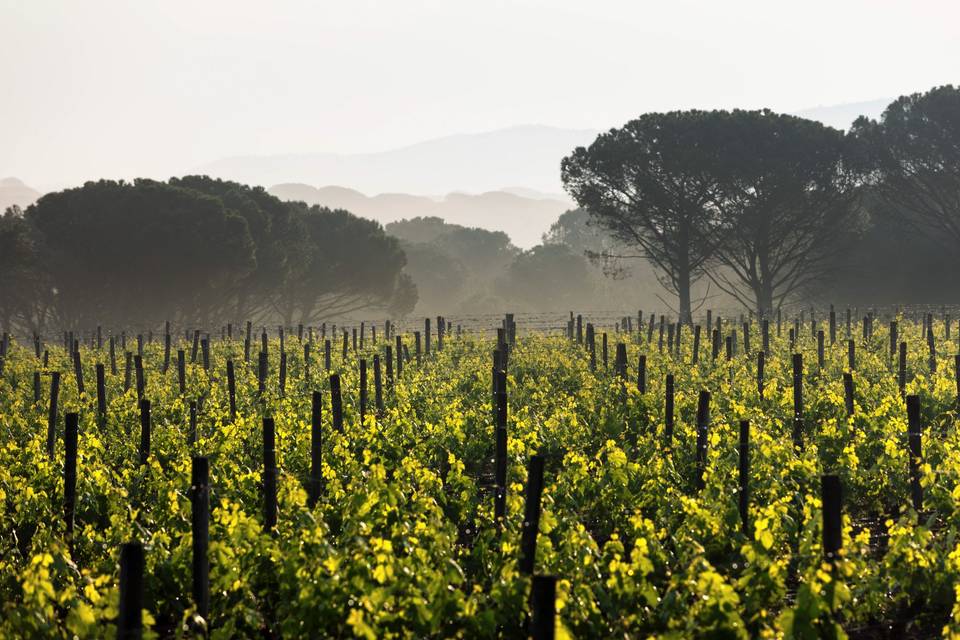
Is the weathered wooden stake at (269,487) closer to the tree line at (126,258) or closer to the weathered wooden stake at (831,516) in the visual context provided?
the weathered wooden stake at (831,516)

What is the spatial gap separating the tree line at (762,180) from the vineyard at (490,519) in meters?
32.0

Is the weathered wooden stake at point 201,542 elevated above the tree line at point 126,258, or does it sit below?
below

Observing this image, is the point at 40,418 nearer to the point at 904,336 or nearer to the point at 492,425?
the point at 492,425

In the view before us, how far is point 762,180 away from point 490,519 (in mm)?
44754

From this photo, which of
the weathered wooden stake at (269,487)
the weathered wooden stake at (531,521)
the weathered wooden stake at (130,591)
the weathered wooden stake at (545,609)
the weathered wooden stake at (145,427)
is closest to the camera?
the weathered wooden stake at (545,609)

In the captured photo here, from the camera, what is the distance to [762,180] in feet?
167

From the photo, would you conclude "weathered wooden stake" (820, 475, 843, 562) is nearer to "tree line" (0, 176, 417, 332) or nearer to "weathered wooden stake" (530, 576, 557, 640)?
"weathered wooden stake" (530, 576, 557, 640)

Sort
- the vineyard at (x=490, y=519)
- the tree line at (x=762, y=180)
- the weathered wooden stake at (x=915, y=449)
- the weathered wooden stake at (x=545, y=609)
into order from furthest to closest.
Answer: the tree line at (x=762, y=180) < the weathered wooden stake at (x=915, y=449) < the vineyard at (x=490, y=519) < the weathered wooden stake at (x=545, y=609)

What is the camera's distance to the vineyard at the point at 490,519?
6691 millimetres

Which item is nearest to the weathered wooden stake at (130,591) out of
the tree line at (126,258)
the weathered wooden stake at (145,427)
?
the weathered wooden stake at (145,427)

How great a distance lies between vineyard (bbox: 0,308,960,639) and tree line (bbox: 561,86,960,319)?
105 ft

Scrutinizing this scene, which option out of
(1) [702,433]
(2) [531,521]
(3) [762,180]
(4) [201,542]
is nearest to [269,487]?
(4) [201,542]

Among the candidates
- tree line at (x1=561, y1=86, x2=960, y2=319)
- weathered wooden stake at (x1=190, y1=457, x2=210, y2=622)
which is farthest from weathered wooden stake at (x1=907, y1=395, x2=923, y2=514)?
tree line at (x1=561, y1=86, x2=960, y2=319)

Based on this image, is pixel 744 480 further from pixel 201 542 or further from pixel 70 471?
pixel 70 471
